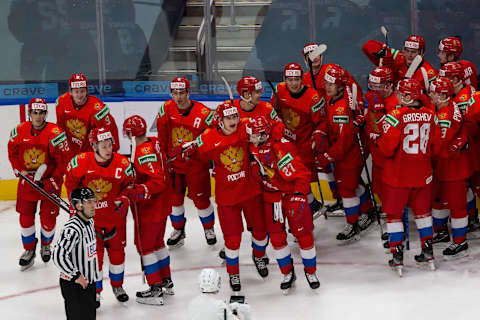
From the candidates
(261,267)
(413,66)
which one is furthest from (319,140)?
(261,267)

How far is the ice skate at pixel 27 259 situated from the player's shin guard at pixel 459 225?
3.12 m

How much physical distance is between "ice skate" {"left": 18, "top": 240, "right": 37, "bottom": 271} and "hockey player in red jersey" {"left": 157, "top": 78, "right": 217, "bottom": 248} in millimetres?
1044

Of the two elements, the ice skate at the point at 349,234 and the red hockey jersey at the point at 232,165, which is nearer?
the red hockey jersey at the point at 232,165

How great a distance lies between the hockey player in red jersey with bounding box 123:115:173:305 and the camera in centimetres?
533

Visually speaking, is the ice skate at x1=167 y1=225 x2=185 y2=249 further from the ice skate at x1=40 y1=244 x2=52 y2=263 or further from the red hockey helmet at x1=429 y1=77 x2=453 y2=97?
the red hockey helmet at x1=429 y1=77 x2=453 y2=97

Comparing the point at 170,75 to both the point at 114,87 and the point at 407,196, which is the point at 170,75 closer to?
the point at 114,87

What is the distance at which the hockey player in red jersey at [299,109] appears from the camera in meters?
6.36

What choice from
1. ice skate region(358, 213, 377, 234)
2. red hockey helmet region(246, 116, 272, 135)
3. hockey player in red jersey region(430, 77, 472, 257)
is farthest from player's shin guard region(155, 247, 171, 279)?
hockey player in red jersey region(430, 77, 472, 257)

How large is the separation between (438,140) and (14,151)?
120 inches

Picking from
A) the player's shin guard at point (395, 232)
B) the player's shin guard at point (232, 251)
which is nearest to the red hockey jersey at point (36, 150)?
the player's shin guard at point (232, 251)

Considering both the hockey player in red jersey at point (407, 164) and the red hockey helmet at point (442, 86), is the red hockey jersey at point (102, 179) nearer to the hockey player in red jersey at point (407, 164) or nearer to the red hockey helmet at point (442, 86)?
the hockey player in red jersey at point (407, 164)

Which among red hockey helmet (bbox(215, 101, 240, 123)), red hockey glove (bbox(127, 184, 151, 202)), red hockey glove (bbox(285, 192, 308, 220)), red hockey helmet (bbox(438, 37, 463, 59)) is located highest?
red hockey helmet (bbox(438, 37, 463, 59))

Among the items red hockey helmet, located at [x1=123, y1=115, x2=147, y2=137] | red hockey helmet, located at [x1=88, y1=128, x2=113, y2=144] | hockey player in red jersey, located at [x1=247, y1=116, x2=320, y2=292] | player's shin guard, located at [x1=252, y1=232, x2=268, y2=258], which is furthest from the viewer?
player's shin guard, located at [x1=252, y1=232, x2=268, y2=258]

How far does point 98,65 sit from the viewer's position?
8.48 meters
